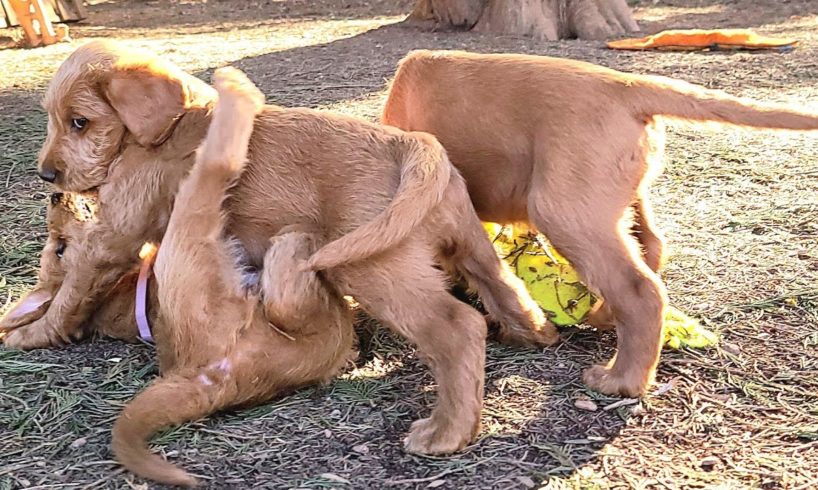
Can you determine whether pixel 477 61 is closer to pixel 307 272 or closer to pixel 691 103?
pixel 691 103

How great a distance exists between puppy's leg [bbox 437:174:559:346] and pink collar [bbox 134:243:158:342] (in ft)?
3.88

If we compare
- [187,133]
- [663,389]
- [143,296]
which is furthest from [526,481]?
[187,133]

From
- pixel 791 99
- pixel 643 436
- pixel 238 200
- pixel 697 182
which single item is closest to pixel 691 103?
pixel 643 436

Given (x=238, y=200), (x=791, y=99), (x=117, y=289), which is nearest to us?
(x=238, y=200)

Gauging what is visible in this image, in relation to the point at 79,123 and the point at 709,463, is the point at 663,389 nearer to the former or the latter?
the point at 709,463

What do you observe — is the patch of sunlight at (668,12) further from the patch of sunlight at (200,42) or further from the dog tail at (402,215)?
the dog tail at (402,215)

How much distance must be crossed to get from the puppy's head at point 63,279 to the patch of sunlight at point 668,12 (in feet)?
29.9

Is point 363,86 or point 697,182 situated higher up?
point 363,86

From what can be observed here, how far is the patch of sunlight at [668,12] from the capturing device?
1120 cm

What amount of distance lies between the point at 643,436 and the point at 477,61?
1636mm

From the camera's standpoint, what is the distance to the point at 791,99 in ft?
20.4

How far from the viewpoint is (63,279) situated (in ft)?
11.1

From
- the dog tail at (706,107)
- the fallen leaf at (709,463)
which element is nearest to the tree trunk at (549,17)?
the dog tail at (706,107)

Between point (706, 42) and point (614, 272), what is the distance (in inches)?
243
